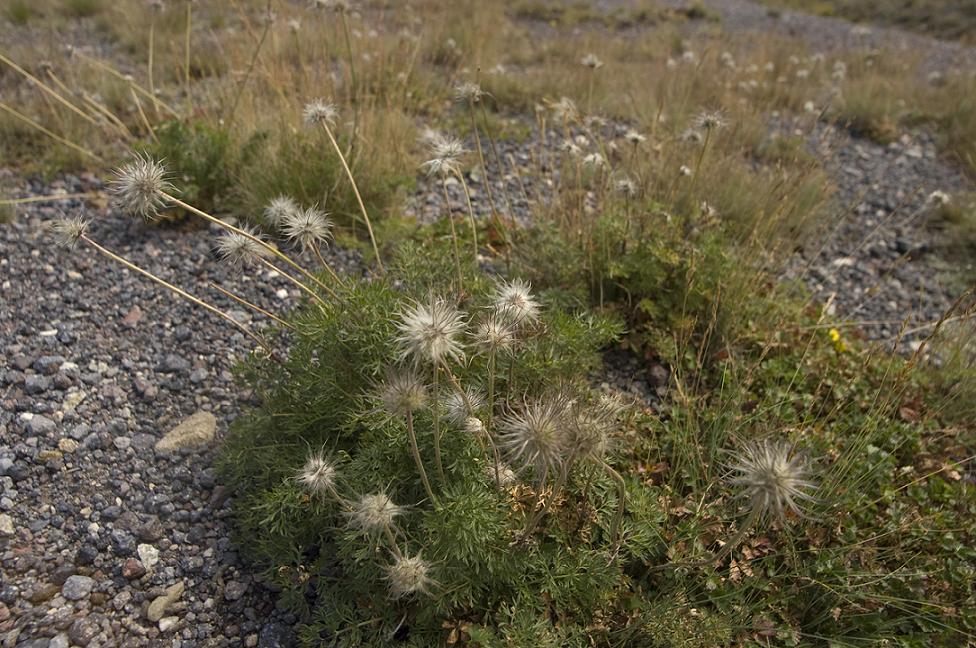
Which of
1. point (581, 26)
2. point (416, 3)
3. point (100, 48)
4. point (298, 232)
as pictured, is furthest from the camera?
point (581, 26)

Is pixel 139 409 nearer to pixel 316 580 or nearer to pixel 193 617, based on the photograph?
pixel 193 617

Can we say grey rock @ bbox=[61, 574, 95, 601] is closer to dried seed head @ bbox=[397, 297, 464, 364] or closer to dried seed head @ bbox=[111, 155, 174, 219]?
dried seed head @ bbox=[111, 155, 174, 219]

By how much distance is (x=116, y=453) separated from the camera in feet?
9.62

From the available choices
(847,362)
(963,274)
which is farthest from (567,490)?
(963,274)

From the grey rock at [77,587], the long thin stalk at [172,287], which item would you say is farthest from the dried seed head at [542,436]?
the grey rock at [77,587]

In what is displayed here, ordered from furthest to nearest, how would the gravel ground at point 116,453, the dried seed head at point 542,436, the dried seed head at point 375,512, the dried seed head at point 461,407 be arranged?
the gravel ground at point 116,453 < the dried seed head at point 461,407 < the dried seed head at point 375,512 < the dried seed head at point 542,436

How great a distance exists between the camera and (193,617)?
242 centimetres

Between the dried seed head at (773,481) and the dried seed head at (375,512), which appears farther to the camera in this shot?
the dried seed head at (375,512)

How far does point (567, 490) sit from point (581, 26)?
13.2 m

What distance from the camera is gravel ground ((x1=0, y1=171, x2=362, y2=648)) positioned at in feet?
7.86

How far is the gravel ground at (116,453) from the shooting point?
2.40 m

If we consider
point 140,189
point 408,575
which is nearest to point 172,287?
point 140,189

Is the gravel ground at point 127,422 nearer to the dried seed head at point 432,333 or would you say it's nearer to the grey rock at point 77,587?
the grey rock at point 77,587

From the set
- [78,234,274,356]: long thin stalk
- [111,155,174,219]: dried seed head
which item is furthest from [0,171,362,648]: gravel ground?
[111,155,174,219]: dried seed head
